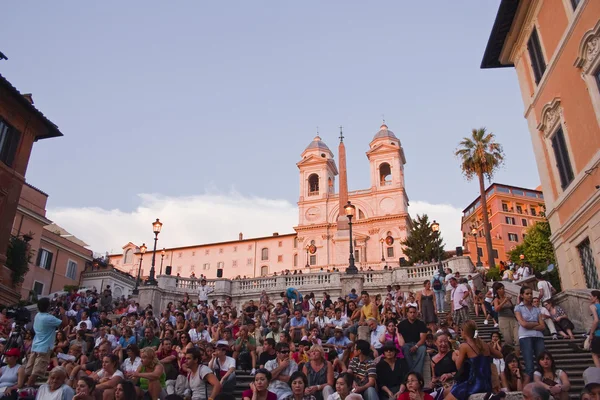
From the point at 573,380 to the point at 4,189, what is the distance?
2425 centimetres

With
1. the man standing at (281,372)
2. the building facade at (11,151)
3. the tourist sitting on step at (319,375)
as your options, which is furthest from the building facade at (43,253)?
the tourist sitting on step at (319,375)

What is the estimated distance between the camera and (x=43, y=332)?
36.6ft

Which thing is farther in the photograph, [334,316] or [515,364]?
[334,316]

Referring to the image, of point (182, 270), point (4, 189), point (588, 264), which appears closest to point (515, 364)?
point (588, 264)

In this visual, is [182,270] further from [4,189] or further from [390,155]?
[4,189]

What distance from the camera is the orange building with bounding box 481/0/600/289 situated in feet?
48.8

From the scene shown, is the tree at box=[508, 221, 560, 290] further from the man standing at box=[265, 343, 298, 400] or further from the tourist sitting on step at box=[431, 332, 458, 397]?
the man standing at box=[265, 343, 298, 400]

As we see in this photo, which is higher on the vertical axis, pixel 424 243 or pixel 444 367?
pixel 424 243

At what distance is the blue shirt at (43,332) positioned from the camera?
11047 millimetres

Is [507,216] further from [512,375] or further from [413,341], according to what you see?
[512,375]

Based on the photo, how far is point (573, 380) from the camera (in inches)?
354

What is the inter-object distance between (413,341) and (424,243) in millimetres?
43455

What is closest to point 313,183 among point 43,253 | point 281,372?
point 43,253

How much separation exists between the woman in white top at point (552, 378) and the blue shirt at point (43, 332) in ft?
32.5
